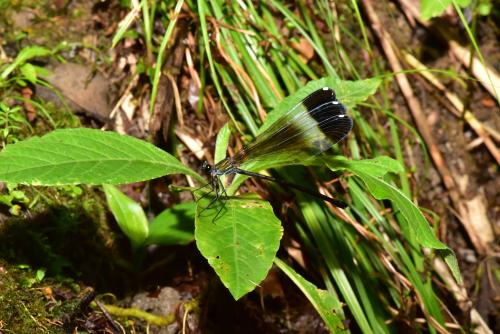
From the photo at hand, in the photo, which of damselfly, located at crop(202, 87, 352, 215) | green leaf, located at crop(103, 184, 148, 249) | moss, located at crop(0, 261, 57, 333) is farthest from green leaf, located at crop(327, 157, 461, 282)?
moss, located at crop(0, 261, 57, 333)

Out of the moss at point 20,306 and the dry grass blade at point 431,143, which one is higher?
the moss at point 20,306

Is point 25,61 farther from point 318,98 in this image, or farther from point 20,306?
point 318,98

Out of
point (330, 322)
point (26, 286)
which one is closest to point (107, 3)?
point (26, 286)

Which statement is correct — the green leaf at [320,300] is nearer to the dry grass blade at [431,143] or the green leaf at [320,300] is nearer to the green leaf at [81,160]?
the green leaf at [81,160]

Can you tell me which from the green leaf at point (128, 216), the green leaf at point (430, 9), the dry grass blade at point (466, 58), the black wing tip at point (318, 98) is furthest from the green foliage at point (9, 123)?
the dry grass blade at point (466, 58)

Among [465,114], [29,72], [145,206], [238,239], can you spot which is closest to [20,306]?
[238,239]

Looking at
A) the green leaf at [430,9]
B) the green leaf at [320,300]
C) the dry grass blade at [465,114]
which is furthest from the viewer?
the dry grass blade at [465,114]

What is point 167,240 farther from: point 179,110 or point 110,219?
point 179,110
